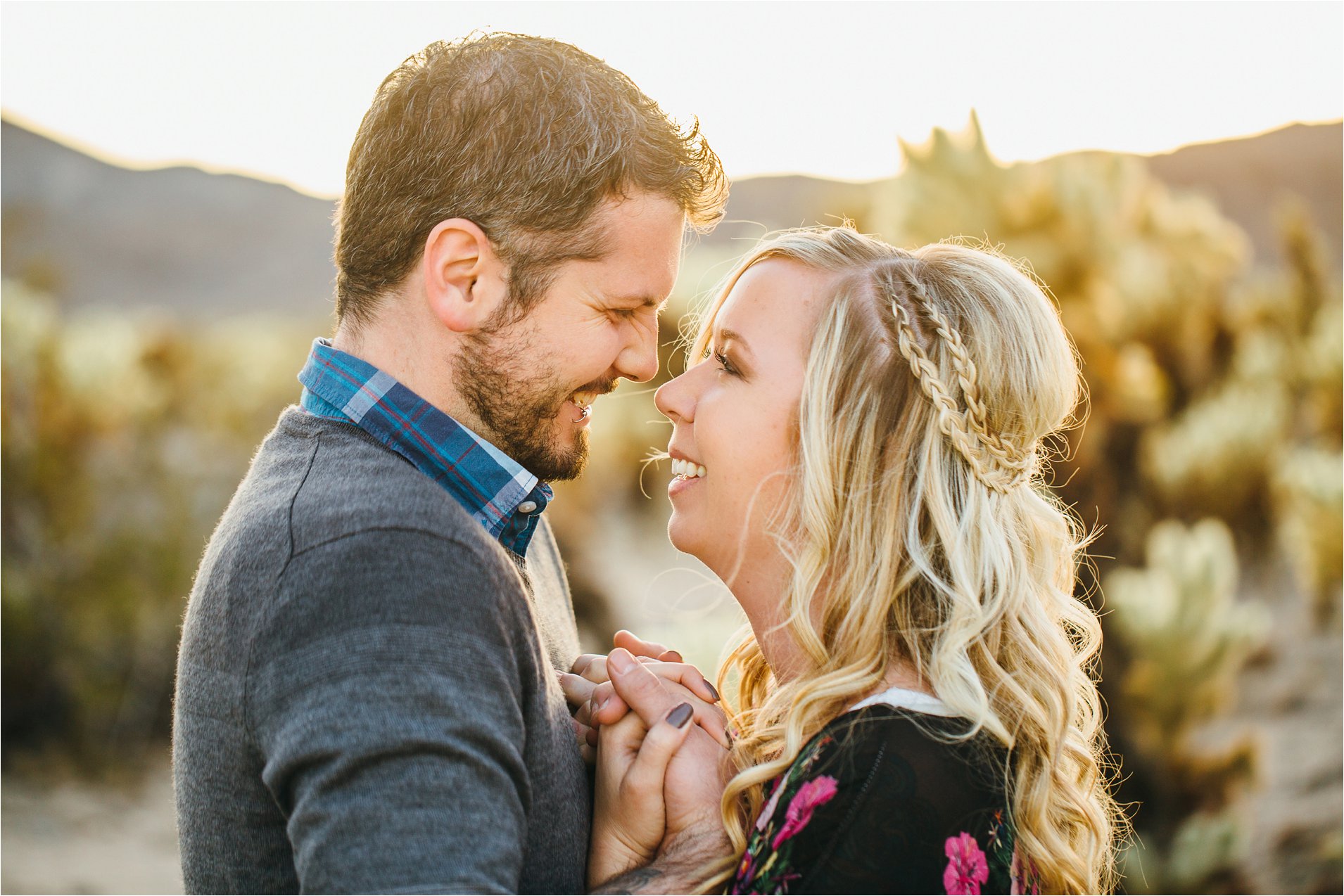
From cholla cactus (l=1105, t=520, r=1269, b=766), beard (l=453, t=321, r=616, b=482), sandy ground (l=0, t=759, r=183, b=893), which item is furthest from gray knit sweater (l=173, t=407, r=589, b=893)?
sandy ground (l=0, t=759, r=183, b=893)

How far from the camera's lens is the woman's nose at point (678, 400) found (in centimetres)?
189

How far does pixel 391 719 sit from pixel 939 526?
41.4 inches

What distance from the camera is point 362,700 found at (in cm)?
111

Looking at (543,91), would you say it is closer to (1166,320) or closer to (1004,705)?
(1004,705)

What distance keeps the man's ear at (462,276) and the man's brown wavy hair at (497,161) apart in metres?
0.03

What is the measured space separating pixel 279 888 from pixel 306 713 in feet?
1.33

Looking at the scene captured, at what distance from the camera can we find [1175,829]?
432 centimetres

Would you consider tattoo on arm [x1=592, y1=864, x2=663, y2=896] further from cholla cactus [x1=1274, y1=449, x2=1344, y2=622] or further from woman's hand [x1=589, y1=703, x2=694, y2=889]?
cholla cactus [x1=1274, y1=449, x2=1344, y2=622]

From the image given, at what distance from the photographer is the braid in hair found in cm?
173

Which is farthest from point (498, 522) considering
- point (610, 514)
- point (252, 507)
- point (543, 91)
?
point (610, 514)

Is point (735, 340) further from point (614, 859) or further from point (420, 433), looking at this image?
point (614, 859)

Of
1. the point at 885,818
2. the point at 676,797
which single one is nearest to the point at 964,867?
the point at 885,818

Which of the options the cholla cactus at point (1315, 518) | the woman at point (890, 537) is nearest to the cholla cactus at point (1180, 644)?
the cholla cactus at point (1315, 518)

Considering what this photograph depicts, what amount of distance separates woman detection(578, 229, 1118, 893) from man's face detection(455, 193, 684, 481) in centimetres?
16
